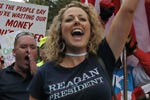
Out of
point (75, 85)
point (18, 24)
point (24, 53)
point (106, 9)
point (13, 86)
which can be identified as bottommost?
point (18, 24)

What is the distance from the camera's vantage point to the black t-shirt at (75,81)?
9.70 ft

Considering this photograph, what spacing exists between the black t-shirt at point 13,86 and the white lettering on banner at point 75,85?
1.31 meters

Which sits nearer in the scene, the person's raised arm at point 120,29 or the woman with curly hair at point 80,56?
the woman with curly hair at point 80,56

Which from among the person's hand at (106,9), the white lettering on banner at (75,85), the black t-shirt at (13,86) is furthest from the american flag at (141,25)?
the white lettering on banner at (75,85)

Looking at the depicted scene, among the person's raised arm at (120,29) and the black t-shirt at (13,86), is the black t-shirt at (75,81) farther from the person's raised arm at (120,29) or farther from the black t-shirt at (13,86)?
the black t-shirt at (13,86)

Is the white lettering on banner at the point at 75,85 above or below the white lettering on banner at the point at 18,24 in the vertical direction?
above

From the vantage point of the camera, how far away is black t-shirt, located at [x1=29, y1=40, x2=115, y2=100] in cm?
296

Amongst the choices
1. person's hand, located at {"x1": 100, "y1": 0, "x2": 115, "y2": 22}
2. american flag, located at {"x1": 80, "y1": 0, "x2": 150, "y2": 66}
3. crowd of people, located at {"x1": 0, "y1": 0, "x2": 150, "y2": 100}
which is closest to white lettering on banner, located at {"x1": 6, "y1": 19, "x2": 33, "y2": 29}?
american flag, located at {"x1": 80, "y1": 0, "x2": 150, "y2": 66}

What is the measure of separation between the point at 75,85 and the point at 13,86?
4.81ft

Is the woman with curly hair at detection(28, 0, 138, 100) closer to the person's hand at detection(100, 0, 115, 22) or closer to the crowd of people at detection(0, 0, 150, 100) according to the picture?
the crowd of people at detection(0, 0, 150, 100)

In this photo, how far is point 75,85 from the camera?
9.78ft

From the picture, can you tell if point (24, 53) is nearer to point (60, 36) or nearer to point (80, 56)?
point (60, 36)

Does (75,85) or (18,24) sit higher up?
(75,85)

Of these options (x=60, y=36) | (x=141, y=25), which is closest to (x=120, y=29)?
(x=60, y=36)
